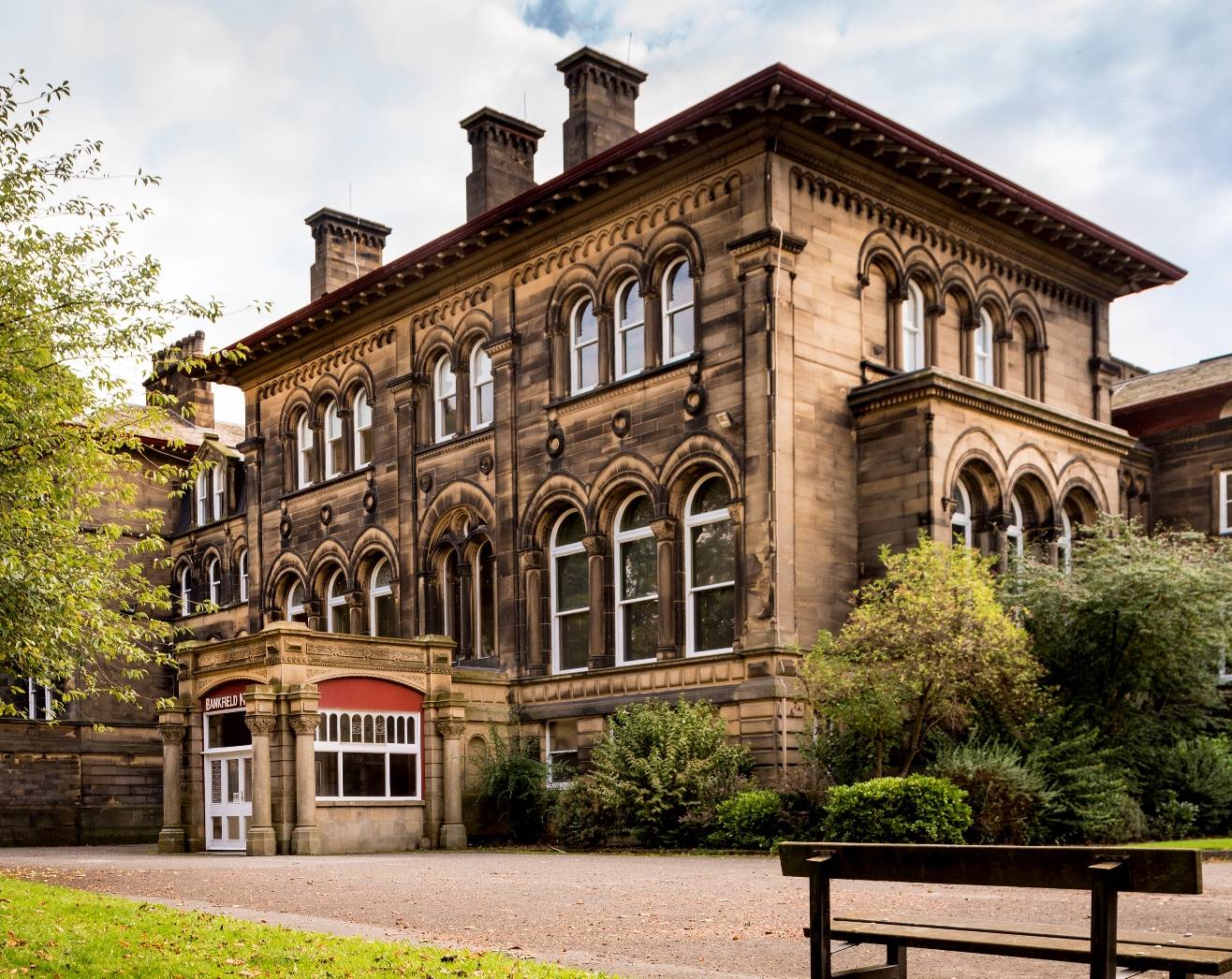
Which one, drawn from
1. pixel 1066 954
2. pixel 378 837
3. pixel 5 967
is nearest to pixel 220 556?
pixel 378 837

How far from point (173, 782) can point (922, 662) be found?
1510 cm

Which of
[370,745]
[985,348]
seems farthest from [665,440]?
[370,745]

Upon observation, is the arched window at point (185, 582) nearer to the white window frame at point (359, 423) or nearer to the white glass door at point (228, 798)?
the white window frame at point (359, 423)

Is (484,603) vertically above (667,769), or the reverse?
(484,603)

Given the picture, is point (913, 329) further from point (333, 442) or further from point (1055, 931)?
point (1055, 931)

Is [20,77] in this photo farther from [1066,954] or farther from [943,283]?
[943,283]

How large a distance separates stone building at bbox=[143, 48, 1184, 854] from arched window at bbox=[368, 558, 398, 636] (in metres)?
0.34

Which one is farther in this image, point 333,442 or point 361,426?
point 333,442

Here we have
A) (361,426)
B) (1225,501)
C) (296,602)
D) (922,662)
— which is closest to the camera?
(922,662)

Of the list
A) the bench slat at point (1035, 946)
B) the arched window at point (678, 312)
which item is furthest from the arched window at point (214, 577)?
the bench slat at point (1035, 946)

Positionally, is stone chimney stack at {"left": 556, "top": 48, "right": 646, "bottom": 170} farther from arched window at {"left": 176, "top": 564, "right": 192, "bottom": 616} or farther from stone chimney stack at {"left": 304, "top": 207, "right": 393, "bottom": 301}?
arched window at {"left": 176, "top": 564, "right": 192, "bottom": 616}

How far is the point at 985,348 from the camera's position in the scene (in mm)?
28969

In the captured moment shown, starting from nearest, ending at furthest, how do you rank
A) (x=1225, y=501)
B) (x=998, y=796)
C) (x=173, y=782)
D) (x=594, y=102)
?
(x=998, y=796) → (x=173, y=782) → (x=1225, y=501) → (x=594, y=102)

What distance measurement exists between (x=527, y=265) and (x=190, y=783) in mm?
11906
